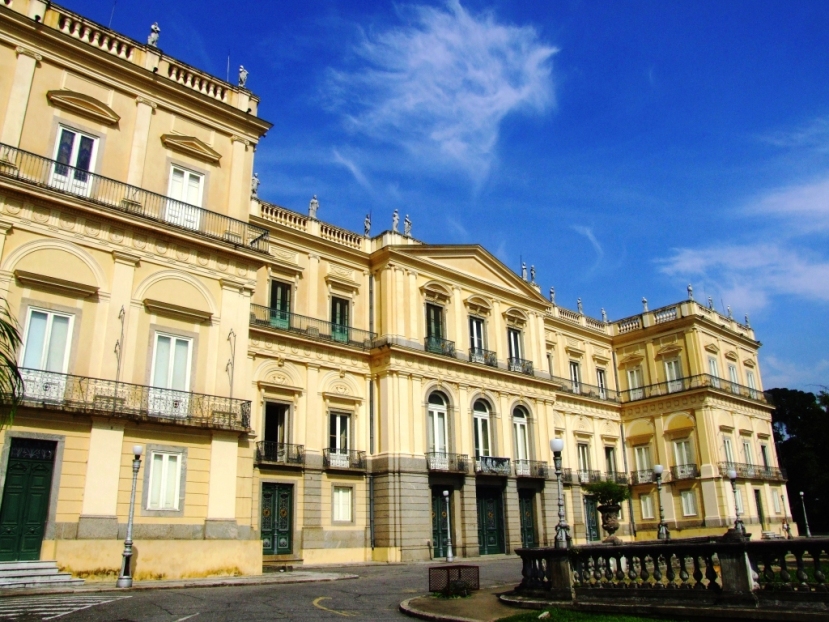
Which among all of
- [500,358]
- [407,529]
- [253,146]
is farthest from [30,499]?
[500,358]

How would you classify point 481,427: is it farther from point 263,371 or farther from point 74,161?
point 74,161

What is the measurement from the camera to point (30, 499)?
14891 millimetres

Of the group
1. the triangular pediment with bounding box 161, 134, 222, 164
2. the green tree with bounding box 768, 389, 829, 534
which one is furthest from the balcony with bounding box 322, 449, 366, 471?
the green tree with bounding box 768, 389, 829, 534

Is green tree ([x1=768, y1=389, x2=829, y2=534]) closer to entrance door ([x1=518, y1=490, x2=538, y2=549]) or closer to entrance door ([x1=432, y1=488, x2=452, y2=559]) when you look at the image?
Result: entrance door ([x1=518, y1=490, x2=538, y2=549])

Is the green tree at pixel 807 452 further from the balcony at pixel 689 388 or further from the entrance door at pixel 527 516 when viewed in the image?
the entrance door at pixel 527 516

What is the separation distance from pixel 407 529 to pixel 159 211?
14323 mm

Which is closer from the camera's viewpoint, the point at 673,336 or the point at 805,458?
the point at 673,336

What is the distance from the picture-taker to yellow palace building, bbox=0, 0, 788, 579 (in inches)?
623

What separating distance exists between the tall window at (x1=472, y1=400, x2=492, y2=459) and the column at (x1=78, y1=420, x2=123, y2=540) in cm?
1679

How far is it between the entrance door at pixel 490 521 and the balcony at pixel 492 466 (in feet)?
2.90

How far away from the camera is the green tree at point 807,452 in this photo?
49.2 m

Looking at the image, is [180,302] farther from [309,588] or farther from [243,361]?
[309,588]

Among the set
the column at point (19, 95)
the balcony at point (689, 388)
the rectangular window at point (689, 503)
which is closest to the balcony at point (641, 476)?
the rectangular window at point (689, 503)

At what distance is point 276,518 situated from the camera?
2391 centimetres
